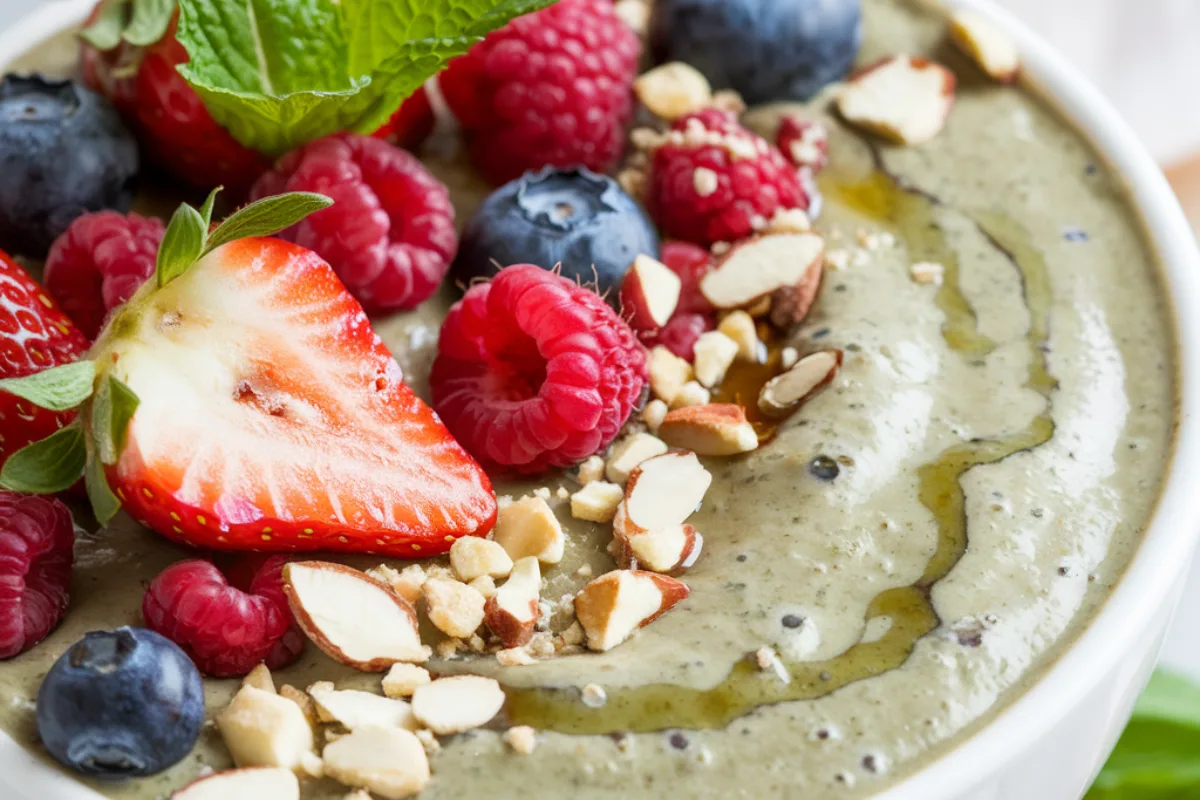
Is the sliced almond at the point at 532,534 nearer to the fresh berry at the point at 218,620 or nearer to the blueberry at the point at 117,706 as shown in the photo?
the fresh berry at the point at 218,620

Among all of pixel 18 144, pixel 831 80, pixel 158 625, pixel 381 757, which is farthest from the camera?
pixel 831 80

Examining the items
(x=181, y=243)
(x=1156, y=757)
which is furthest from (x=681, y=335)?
(x=1156, y=757)

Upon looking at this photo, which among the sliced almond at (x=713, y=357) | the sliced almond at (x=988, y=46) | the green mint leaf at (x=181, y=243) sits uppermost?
the sliced almond at (x=988, y=46)

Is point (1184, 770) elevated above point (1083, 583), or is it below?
below

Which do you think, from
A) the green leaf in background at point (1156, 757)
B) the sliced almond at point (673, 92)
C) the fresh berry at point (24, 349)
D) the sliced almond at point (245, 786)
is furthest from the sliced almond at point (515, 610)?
the green leaf in background at point (1156, 757)

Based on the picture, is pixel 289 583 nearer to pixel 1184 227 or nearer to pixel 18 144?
pixel 18 144

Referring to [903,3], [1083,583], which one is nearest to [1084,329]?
[1083,583]

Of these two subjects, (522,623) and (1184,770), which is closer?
(522,623)

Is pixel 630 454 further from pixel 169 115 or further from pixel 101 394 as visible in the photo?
pixel 169 115
